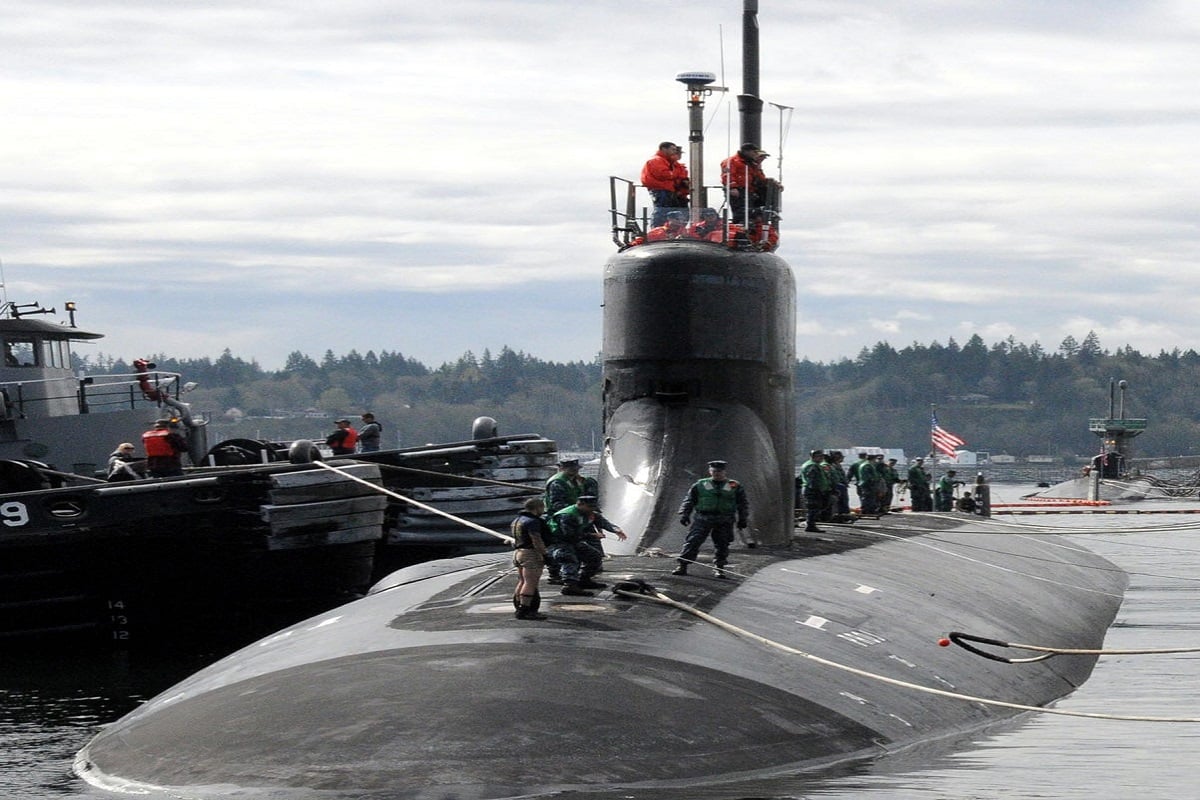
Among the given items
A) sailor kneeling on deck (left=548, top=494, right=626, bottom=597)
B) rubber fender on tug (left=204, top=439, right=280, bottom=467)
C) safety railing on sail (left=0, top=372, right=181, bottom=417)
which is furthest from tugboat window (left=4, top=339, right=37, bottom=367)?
sailor kneeling on deck (left=548, top=494, right=626, bottom=597)

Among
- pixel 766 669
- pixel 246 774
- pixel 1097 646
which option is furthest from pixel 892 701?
pixel 1097 646

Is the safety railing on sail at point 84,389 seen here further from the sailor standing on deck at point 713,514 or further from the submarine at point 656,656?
the sailor standing on deck at point 713,514

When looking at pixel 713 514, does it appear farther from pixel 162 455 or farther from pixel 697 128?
pixel 162 455

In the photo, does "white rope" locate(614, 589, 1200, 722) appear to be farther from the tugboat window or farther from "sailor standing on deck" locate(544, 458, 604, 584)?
the tugboat window

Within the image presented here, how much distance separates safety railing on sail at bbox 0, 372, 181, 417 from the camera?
3036cm

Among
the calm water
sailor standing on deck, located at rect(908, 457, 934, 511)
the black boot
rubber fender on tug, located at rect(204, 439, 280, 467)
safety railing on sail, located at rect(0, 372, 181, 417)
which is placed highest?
safety railing on sail, located at rect(0, 372, 181, 417)

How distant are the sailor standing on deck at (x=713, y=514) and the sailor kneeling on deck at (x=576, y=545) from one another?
6.32 feet

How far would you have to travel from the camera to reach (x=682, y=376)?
19.0m

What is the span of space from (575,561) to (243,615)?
11323 mm

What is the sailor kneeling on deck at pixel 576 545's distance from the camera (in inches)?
595

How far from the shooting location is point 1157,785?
43.5 feet

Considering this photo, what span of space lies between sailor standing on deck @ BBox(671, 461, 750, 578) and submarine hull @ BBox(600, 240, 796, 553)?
141 centimetres

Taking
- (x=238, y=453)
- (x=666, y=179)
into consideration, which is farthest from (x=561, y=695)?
(x=238, y=453)

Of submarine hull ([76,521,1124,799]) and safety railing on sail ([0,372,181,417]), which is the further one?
safety railing on sail ([0,372,181,417])
